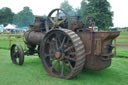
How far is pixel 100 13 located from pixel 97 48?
82.8ft

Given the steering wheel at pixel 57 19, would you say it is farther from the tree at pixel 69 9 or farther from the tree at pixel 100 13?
the tree at pixel 100 13

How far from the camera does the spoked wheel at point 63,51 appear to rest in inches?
134

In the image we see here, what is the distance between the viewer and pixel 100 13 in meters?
27.4

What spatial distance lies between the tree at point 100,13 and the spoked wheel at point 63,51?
22.6m

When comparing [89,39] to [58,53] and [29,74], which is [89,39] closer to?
[58,53]

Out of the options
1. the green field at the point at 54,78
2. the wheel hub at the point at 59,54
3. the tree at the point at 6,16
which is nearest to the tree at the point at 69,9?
the wheel hub at the point at 59,54

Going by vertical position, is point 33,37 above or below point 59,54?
above

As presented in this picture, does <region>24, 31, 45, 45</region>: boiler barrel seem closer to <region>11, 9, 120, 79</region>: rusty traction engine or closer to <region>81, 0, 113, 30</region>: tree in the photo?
<region>11, 9, 120, 79</region>: rusty traction engine

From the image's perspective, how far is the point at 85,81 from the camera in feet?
12.2

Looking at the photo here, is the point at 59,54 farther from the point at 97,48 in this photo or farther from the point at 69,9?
the point at 69,9

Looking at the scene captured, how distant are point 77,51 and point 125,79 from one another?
5.45ft

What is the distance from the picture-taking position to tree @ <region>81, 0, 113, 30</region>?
2663cm

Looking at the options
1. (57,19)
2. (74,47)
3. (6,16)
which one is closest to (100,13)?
(57,19)

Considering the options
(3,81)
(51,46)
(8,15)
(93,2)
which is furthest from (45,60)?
(8,15)
